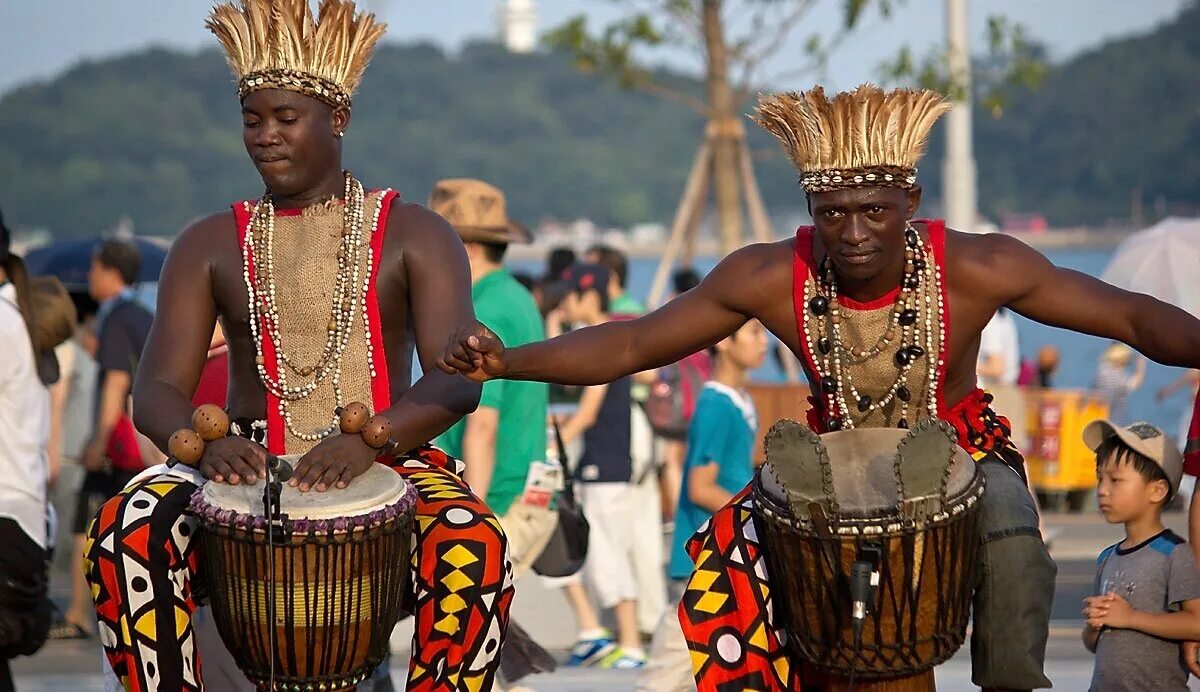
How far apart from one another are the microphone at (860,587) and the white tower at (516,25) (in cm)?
12342

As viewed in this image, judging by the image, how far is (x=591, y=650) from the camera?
30.5ft

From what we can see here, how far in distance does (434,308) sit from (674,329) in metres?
0.72

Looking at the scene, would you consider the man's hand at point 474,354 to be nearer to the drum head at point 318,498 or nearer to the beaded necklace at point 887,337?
the drum head at point 318,498

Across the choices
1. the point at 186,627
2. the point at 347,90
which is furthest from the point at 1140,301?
the point at 186,627

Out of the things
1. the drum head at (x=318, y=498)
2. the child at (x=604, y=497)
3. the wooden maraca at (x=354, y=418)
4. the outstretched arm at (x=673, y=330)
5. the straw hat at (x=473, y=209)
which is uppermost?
the straw hat at (x=473, y=209)

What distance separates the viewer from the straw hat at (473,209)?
7840mm

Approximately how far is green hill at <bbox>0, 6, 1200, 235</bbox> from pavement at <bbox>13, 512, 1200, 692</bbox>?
190 feet

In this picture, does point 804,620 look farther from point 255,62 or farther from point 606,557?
point 606,557

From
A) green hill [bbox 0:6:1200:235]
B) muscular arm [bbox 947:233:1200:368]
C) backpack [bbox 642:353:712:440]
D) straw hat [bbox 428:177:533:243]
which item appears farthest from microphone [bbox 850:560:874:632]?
green hill [bbox 0:6:1200:235]

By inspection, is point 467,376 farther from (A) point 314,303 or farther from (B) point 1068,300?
(B) point 1068,300

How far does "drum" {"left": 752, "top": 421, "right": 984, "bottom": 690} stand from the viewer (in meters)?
4.38

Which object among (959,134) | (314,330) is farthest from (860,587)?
(959,134)

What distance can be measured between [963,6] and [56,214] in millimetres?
94119

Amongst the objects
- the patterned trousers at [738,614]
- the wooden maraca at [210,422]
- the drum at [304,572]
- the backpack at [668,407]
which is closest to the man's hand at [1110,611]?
the patterned trousers at [738,614]
